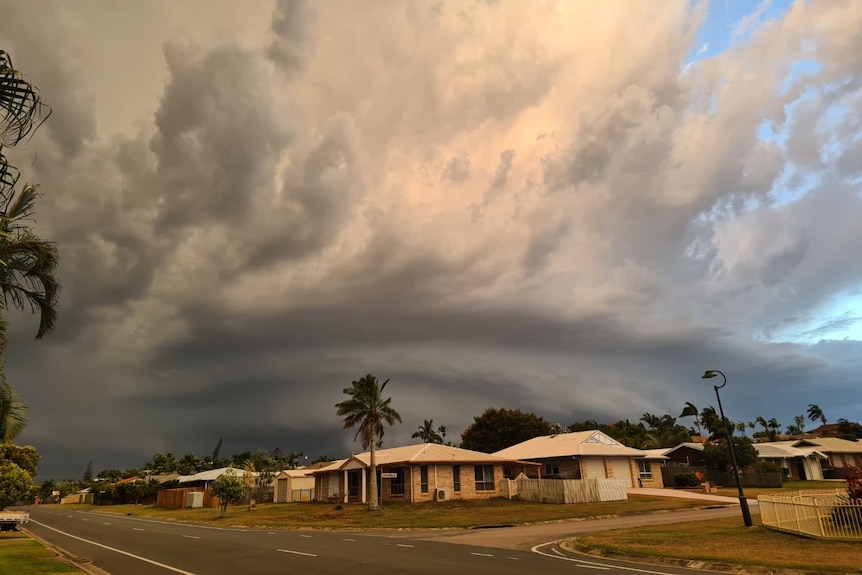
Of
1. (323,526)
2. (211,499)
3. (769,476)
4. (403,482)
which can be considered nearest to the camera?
(323,526)

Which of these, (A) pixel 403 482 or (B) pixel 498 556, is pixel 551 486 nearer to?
(A) pixel 403 482

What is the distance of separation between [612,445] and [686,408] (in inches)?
2432

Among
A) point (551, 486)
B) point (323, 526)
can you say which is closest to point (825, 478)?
point (551, 486)

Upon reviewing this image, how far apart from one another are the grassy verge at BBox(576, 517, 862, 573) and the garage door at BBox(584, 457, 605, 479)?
28.5m

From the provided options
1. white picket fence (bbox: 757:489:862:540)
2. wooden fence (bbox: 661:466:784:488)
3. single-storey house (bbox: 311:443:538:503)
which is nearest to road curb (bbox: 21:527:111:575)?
white picket fence (bbox: 757:489:862:540)

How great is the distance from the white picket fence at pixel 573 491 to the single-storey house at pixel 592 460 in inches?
174

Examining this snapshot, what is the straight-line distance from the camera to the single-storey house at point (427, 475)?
Result: 160 ft

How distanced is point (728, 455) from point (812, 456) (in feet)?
70.5

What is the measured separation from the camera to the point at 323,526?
35.2 meters

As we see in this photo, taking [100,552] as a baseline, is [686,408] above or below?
above

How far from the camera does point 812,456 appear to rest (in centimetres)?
7506

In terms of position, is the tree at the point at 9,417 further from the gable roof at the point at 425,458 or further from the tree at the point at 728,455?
the tree at the point at 728,455

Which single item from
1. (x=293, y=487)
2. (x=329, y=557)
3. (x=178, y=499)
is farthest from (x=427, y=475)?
(x=178, y=499)

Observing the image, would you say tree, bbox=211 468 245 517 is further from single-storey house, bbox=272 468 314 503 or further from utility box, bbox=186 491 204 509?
utility box, bbox=186 491 204 509
